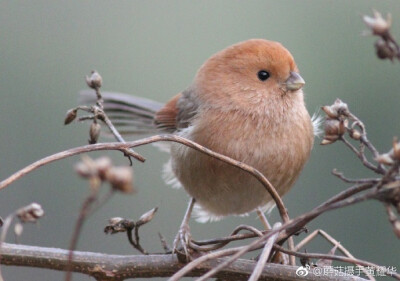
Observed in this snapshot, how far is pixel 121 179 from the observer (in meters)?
1.10

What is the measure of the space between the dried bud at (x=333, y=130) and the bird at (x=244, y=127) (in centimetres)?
132

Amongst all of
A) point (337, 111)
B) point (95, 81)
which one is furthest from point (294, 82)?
point (337, 111)

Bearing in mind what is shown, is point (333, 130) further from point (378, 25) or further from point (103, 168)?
point (103, 168)

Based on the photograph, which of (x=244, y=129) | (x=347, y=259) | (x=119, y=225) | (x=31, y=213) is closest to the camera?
(x=31, y=213)

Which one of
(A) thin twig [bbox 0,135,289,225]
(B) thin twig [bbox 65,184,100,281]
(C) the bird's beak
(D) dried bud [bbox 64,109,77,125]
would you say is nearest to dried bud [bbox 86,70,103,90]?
(D) dried bud [bbox 64,109,77,125]

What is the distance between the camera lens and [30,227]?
543 cm

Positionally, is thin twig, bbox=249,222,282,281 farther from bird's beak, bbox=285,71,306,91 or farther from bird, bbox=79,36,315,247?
bird's beak, bbox=285,71,306,91

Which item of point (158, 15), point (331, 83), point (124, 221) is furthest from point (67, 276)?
point (158, 15)

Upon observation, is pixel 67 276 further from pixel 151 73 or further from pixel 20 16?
pixel 20 16

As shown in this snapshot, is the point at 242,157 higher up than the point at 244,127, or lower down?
lower down

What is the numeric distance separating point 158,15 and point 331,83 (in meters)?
2.17

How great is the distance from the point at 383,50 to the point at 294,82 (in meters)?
1.97

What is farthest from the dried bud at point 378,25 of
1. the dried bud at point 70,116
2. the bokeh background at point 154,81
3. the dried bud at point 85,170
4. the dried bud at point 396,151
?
the bokeh background at point 154,81

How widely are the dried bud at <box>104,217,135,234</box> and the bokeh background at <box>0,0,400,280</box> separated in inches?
139
